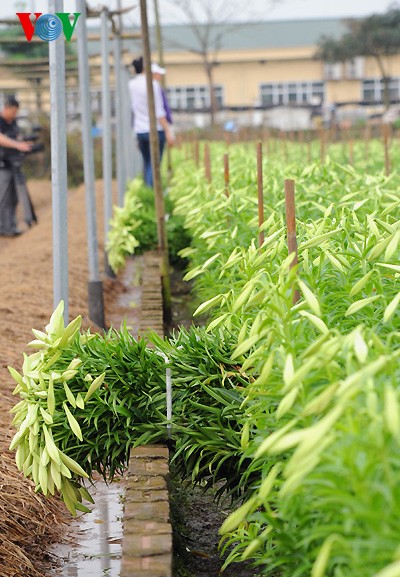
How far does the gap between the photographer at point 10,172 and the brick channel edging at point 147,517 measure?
10.6 m

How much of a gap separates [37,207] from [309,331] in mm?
17753

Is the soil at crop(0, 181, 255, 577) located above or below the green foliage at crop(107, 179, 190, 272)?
below

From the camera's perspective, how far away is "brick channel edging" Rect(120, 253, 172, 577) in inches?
125

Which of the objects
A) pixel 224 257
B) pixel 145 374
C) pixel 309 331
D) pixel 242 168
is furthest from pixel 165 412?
pixel 242 168

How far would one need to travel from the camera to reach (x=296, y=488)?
8.73ft

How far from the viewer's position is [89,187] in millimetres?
7922

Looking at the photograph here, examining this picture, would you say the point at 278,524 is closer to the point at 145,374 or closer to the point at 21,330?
the point at 145,374

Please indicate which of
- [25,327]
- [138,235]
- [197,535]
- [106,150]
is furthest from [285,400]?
[106,150]

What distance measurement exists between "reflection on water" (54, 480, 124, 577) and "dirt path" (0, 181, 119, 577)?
0.34 ft

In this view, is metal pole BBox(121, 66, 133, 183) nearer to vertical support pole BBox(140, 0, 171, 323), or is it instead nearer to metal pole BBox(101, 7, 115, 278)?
metal pole BBox(101, 7, 115, 278)

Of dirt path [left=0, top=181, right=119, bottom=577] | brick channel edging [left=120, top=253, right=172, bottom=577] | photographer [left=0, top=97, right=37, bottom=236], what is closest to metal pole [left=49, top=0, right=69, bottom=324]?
dirt path [left=0, top=181, right=119, bottom=577]

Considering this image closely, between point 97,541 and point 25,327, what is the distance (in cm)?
237
